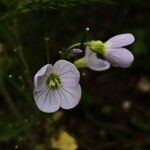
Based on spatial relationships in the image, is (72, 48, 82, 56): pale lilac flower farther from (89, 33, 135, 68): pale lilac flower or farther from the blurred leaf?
the blurred leaf

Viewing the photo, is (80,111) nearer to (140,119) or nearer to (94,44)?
(140,119)

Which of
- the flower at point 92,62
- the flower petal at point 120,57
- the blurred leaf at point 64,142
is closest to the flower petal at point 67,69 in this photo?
the flower petal at point 120,57

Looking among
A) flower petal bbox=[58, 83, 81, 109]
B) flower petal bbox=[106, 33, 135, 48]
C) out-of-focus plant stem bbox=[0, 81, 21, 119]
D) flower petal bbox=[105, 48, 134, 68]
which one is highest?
flower petal bbox=[106, 33, 135, 48]

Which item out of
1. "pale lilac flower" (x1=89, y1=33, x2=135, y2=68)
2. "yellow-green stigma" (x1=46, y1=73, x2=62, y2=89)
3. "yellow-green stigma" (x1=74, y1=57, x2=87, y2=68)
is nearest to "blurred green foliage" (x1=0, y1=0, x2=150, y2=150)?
"yellow-green stigma" (x1=74, y1=57, x2=87, y2=68)

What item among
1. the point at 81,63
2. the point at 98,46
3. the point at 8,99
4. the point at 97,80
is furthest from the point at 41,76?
the point at 97,80

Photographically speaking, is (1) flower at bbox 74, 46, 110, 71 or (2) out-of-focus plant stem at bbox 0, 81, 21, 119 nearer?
(1) flower at bbox 74, 46, 110, 71
